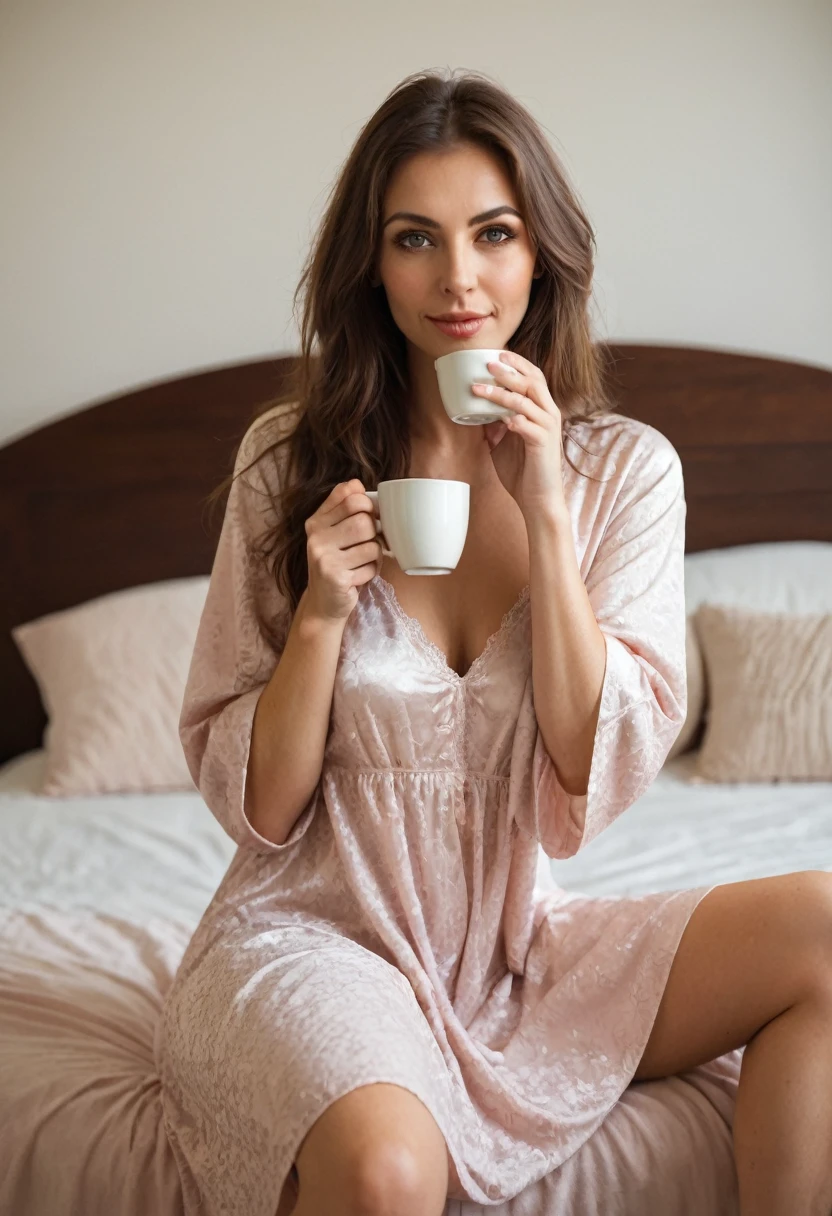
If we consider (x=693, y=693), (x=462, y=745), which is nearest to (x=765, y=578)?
(x=693, y=693)

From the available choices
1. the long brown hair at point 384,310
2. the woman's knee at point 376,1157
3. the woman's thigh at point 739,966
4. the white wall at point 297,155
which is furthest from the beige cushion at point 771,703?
the woman's knee at point 376,1157

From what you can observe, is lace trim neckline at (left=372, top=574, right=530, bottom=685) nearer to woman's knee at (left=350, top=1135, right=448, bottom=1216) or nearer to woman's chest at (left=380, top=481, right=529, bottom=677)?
woman's chest at (left=380, top=481, right=529, bottom=677)

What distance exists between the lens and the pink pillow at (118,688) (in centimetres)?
262

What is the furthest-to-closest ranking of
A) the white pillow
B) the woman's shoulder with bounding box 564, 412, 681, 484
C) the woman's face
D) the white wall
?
1. the white wall
2. the white pillow
3. the woman's shoulder with bounding box 564, 412, 681, 484
4. the woman's face

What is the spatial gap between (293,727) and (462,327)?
475 millimetres

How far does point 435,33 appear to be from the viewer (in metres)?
2.92

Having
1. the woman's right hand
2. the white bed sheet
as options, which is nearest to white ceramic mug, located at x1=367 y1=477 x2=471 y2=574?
the woman's right hand

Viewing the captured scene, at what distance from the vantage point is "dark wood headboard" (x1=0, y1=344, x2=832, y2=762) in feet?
9.66

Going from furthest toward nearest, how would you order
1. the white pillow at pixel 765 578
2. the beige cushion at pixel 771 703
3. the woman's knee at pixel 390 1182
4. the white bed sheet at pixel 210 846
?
the white pillow at pixel 765 578, the beige cushion at pixel 771 703, the white bed sheet at pixel 210 846, the woman's knee at pixel 390 1182

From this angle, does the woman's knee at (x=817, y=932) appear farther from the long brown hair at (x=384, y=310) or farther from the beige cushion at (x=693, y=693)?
the beige cushion at (x=693, y=693)

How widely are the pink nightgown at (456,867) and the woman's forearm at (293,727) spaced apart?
22 mm

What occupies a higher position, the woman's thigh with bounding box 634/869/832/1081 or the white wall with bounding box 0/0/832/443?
the white wall with bounding box 0/0/832/443

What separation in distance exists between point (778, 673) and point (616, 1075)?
52.6 inches

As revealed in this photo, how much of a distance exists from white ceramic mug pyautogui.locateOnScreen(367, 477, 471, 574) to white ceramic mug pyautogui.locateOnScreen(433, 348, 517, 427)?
0.08 m
